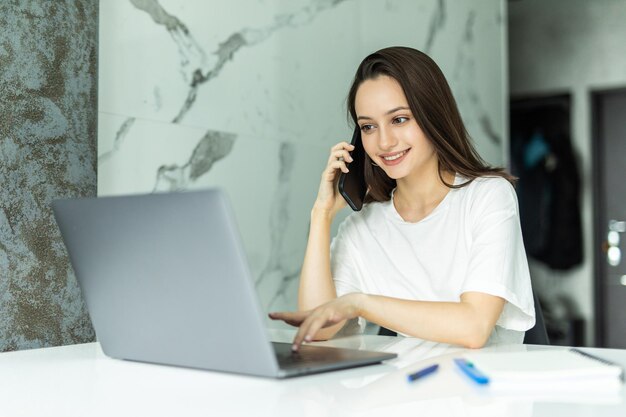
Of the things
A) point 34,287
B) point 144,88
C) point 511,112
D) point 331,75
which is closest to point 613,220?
point 511,112

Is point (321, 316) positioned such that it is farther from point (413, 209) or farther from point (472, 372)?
point (413, 209)

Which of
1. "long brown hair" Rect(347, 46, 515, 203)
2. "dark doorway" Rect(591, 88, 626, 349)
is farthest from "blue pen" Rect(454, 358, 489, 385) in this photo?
"dark doorway" Rect(591, 88, 626, 349)

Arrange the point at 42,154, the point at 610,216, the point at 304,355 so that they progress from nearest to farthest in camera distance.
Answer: the point at 304,355, the point at 42,154, the point at 610,216

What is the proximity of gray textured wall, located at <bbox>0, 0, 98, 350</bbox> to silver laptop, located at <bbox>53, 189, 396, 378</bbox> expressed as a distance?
12.3 inches

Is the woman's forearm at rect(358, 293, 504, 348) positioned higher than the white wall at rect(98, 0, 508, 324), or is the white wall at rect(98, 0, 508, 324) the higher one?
the white wall at rect(98, 0, 508, 324)

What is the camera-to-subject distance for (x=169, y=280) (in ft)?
2.93

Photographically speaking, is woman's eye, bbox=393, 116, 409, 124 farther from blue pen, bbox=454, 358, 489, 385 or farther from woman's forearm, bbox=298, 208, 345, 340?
blue pen, bbox=454, 358, 489, 385

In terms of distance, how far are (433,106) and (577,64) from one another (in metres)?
3.15

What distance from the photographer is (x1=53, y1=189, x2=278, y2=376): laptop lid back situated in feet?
2.66

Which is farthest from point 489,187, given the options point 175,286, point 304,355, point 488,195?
point 175,286

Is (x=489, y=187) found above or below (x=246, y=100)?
below

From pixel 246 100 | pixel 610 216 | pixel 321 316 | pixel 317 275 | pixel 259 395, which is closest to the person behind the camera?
pixel 259 395

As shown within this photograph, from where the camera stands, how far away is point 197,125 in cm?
180

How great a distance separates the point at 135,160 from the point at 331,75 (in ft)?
2.73
